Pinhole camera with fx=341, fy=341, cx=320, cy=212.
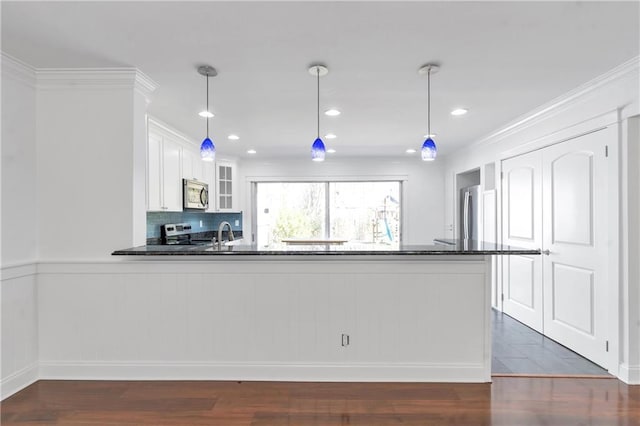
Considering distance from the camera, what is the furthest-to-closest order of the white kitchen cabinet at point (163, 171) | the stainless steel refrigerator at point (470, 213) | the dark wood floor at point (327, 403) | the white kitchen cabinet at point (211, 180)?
the white kitchen cabinet at point (211, 180), the stainless steel refrigerator at point (470, 213), the white kitchen cabinet at point (163, 171), the dark wood floor at point (327, 403)

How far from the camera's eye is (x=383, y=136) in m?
4.59

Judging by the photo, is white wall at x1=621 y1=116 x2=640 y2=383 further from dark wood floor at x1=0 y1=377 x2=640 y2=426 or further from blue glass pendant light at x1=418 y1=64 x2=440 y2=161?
blue glass pendant light at x1=418 y1=64 x2=440 y2=161

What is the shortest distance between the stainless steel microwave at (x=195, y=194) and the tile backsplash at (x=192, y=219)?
424mm

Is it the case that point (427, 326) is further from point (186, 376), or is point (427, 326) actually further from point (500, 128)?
point (500, 128)

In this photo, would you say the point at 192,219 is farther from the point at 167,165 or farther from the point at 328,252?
the point at 328,252

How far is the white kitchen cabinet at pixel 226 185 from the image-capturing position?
568 centimetres

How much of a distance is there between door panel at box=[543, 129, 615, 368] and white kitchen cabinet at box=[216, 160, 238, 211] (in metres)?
4.54

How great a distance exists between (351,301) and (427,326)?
1.93ft

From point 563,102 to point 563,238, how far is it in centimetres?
123

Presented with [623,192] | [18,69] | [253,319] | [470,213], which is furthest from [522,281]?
[18,69]

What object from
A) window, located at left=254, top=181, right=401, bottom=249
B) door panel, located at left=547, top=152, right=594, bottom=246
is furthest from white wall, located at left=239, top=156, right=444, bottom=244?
door panel, located at left=547, top=152, right=594, bottom=246

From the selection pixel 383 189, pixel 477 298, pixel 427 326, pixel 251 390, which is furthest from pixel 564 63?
pixel 383 189

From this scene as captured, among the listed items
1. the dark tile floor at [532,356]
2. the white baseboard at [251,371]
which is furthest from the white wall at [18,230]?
the dark tile floor at [532,356]

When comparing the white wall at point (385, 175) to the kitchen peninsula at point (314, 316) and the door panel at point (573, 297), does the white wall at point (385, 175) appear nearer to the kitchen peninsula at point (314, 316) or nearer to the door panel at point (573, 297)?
the door panel at point (573, 297)
